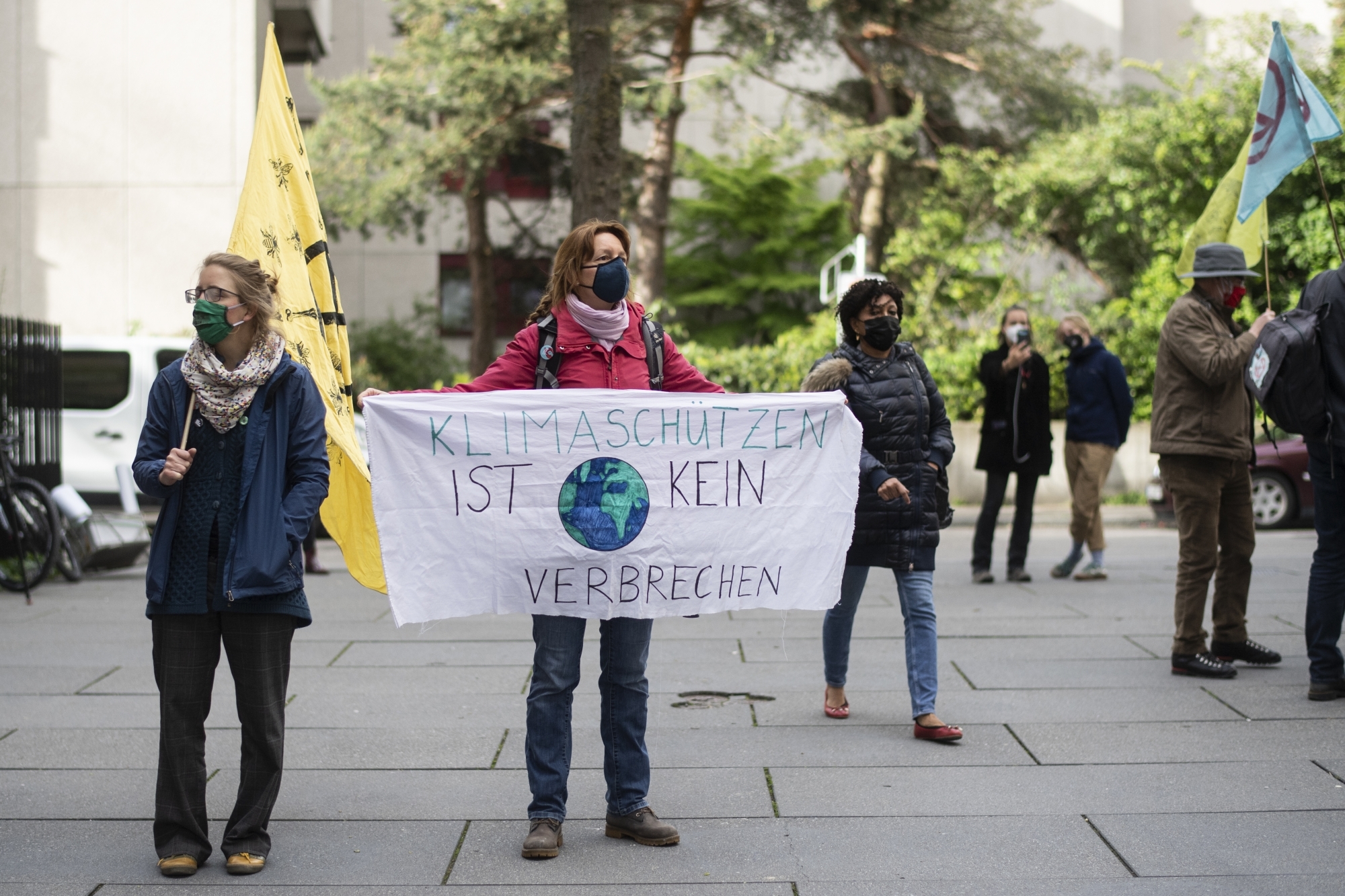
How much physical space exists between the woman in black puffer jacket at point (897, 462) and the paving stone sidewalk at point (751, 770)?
1.19 feet

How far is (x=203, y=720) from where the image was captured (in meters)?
4.02

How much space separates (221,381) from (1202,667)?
4867 mm

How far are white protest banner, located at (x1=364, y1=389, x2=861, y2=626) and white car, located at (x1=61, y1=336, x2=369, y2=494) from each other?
946 cm

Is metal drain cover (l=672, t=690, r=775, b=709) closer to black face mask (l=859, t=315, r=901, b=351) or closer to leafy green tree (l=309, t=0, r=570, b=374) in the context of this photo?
black face mask (l=859, t=315, r=901, b=351)

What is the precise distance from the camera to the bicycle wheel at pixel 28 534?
991 centimetres

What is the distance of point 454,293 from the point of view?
33.2m

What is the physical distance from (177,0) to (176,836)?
18.2 meters

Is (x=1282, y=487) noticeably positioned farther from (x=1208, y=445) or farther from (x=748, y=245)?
(x=748, y=245)

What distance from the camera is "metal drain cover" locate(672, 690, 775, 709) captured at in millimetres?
6184

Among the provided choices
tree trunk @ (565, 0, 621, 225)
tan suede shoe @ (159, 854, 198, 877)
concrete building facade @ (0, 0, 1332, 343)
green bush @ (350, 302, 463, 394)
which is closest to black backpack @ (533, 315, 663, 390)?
tan suede shoe @ (159, 854, 198, 877)

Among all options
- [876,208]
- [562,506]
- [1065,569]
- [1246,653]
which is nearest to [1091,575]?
[1065,569]

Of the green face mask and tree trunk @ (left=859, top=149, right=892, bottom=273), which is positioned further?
tree trunk @ (left=859, top=149, right=892, bottom=273)

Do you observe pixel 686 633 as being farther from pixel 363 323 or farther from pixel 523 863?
pixel 363 323

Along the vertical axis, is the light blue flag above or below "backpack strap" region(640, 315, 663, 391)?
above
